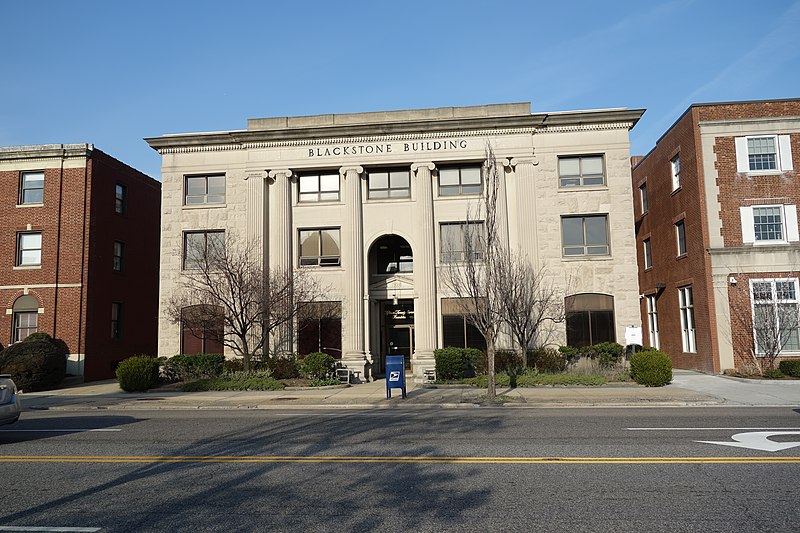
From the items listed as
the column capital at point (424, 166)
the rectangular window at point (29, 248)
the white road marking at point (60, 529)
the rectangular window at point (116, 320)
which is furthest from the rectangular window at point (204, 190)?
the white road marking at point (60, 529)

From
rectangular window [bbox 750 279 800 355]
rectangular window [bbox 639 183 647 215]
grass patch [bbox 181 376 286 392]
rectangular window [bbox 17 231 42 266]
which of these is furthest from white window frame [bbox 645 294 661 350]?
rectangular window [bbox 17 231 42 266]

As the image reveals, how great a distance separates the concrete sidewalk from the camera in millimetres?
16141

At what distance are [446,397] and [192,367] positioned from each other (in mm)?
12135

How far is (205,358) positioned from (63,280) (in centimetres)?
832

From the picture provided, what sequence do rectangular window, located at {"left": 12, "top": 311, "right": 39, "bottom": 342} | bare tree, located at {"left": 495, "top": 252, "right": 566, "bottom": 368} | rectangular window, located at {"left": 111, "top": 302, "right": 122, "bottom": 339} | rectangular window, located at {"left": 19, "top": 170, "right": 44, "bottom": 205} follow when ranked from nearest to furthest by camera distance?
bare tree, located at {"left": 495, "top": 252, "right": 566, "bottom": 368} < rectangular window, located at {"left": 12, "top": 311, "right": 39, "bottom": 342} < rectangular window, located at {"left": 19, "top": 170, "right": 44, "bottom": 205} < rectangular window, located at {"left": 111, "top": 302, "right": 122, "bottom": 339}

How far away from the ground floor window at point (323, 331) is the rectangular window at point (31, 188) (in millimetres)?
14048

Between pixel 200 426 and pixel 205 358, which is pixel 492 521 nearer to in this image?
pixel 200 426

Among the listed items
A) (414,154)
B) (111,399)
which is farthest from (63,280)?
(414,154)

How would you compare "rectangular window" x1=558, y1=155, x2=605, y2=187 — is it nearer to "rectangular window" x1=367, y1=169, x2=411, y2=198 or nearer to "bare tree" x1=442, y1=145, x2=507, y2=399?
"bare tree" x1=442, y1=145, x2=507, y2=399

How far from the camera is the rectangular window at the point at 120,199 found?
30.2 metres

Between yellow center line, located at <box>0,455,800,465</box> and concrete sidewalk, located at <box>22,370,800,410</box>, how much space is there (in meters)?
7.80

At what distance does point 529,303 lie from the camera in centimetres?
2373

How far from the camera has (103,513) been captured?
6.03m

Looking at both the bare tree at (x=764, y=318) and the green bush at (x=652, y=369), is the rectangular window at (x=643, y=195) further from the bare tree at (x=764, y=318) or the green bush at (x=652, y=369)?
the green bush at (x=652, y=369)
